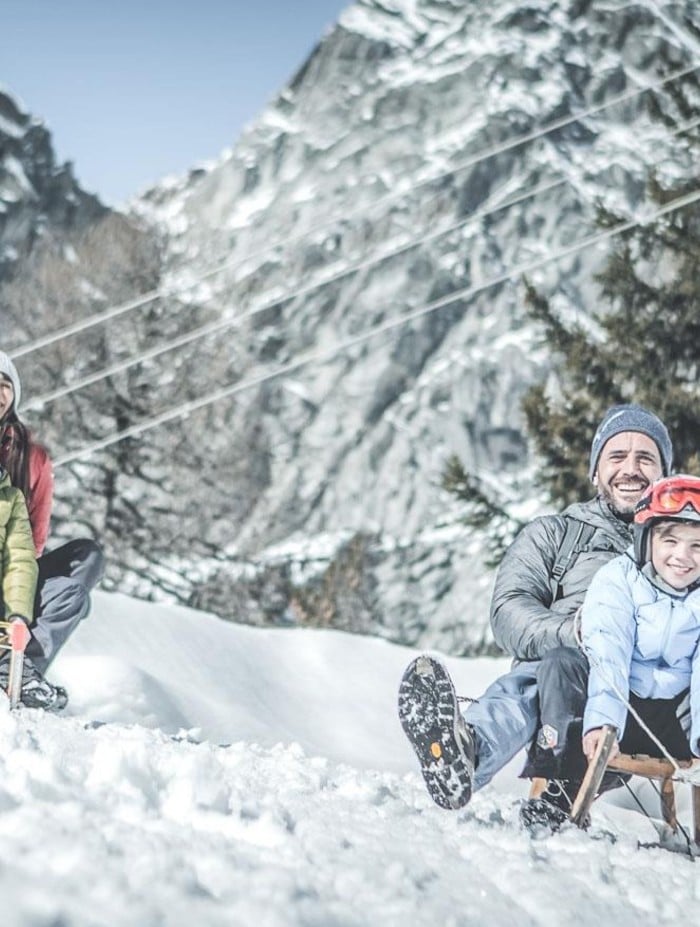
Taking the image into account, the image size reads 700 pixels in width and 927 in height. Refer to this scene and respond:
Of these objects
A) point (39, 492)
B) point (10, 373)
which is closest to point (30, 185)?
point (10, 373)

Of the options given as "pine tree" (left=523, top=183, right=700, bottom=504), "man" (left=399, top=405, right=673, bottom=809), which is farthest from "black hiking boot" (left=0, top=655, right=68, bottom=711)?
"pine tree" (left=523, top=183, right=700, bottom=504)

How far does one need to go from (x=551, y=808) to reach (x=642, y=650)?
535mm

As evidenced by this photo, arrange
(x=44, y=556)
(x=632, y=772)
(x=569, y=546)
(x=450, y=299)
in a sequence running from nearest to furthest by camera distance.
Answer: (x=632, y=772)
(x=569, y=546)
(x=44, y=556)
(x=450, y=299)

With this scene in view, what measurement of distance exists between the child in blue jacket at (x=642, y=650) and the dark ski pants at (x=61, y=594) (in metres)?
1.75

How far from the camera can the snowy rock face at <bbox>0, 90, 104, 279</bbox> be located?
73.4 m

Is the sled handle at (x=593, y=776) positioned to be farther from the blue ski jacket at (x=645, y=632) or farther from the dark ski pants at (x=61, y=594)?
the dark ski pants at (x=61, y=594)

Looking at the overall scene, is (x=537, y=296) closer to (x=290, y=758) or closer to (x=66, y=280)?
(x=290, y=758)

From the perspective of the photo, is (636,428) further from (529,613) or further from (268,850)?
(268,850)

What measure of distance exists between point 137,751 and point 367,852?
1.68ft

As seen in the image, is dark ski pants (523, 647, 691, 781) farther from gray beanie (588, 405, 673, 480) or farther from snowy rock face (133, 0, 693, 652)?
snowy rock face (133, 0, 693, 652)

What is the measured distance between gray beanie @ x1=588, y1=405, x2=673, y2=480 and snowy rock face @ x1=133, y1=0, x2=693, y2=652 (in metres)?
31.5

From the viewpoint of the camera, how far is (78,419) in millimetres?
19312

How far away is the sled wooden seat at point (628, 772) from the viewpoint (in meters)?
2.57

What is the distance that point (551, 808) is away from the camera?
273 centimetres
